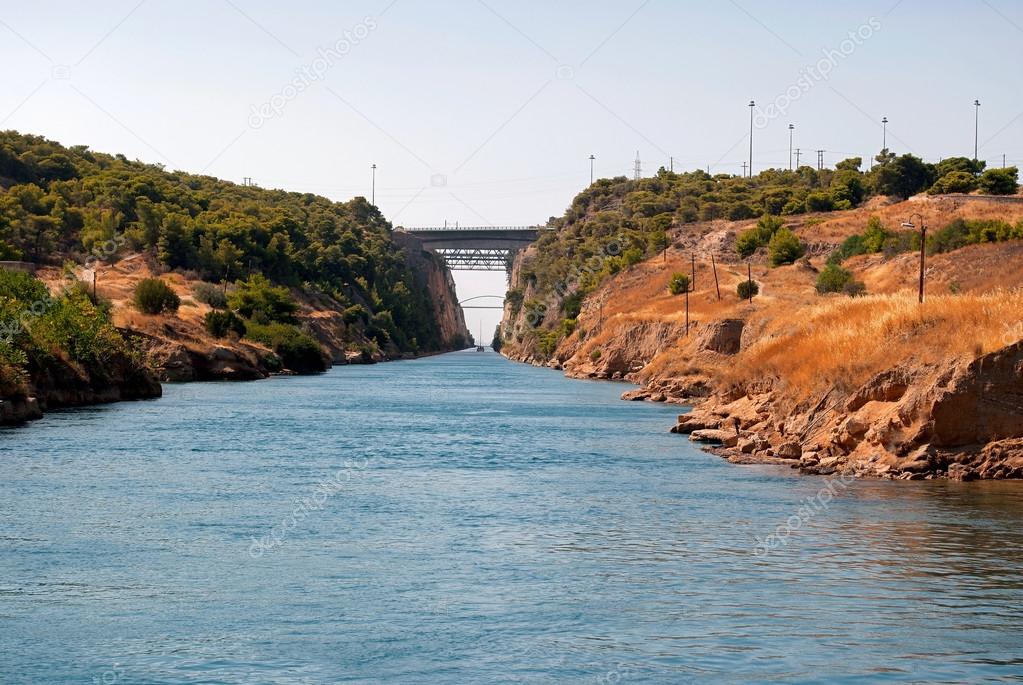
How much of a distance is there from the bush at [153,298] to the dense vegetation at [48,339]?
21997 mm

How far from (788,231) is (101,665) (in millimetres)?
113828

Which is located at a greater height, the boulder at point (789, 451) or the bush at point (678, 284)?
the bush at point (678, 284)

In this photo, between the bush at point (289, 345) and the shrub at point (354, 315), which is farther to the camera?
the shrub at point (354, 315)

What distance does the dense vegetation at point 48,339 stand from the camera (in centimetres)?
5128

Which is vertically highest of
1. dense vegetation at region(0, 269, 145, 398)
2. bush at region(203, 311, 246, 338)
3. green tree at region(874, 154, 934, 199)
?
green tree at region(874, 154, 934, 199)

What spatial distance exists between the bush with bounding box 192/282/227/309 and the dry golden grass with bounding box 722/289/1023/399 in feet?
250

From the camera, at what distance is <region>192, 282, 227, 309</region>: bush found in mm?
114938

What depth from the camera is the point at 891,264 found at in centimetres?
9294

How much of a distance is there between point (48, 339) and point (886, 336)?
39073 mm

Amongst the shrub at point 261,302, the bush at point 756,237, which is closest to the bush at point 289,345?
the shrub at point 261,302

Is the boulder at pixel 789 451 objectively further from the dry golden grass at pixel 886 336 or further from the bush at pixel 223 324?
the bush at pixel 223 324

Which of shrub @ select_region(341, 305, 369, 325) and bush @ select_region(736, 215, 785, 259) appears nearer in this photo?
bush @ select_region(736, 215, 785, 259)

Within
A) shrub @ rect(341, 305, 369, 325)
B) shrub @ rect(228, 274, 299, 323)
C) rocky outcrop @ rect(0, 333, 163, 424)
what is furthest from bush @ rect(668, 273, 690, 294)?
shrub @ rect(341, 305, 369, 325)

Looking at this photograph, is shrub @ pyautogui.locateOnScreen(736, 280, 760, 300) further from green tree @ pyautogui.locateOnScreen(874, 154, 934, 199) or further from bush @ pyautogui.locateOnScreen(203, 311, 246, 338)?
green tree @ pyautogui.locateOnScreen(874, 154, 934, 199)
